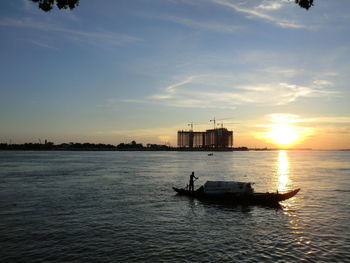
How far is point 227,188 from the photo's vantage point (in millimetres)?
43406

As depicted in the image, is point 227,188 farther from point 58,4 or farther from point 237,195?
point 58,4

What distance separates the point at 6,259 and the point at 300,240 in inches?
869

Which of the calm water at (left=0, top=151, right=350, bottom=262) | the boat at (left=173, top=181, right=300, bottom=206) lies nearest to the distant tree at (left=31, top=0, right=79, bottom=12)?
the calm water at (left=0, top=151, right=350, bottom=262)

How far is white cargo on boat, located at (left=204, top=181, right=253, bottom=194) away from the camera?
A: 140 ft

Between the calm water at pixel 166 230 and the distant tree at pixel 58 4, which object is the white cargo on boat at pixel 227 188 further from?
the distant tree at pixel 58 4

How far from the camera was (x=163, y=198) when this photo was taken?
46562mm

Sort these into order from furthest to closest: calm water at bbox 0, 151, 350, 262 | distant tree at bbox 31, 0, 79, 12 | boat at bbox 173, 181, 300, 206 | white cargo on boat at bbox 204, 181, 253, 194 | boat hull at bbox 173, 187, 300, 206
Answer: white cargo on boat at bbox 204, 181, 253, 194 < boat at bbox 173, 181, 300, 206 < boat hull at bbox 173, 187, 300, 206 < calm water at bbox 0, 151, 350, 262 < distant tree at bbox 31, 0, 79, 12

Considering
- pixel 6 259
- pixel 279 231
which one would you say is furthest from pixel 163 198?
pixel 6 259

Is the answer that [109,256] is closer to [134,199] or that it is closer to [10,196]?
[134,199]

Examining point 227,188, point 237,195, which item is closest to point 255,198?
point 237,195

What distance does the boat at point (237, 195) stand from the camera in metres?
41.1

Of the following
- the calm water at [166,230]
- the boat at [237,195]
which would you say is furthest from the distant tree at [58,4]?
the boat at [237,195]

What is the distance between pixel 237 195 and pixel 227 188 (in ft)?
6.17

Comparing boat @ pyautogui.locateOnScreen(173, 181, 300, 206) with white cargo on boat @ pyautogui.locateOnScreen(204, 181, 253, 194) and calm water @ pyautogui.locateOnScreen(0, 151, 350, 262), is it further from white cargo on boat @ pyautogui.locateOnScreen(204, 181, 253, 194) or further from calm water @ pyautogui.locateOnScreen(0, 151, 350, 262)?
calm water @ pyautogui.locateOnScreen(0, 151, 350, 262)
